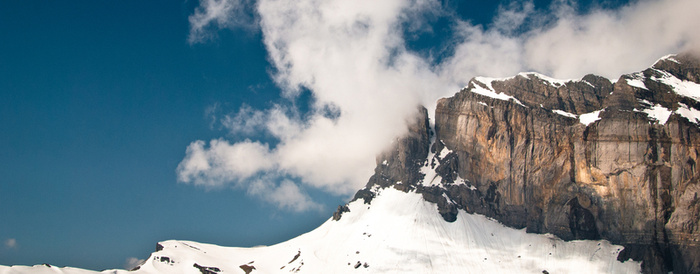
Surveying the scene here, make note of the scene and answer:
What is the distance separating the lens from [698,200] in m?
199

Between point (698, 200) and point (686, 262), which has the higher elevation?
point (698, 200)

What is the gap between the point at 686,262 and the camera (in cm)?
19712

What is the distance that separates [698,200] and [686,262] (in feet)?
63.4

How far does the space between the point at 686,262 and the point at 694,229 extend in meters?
10.4

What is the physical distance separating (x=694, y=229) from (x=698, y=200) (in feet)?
29.4

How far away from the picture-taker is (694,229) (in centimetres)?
19850
